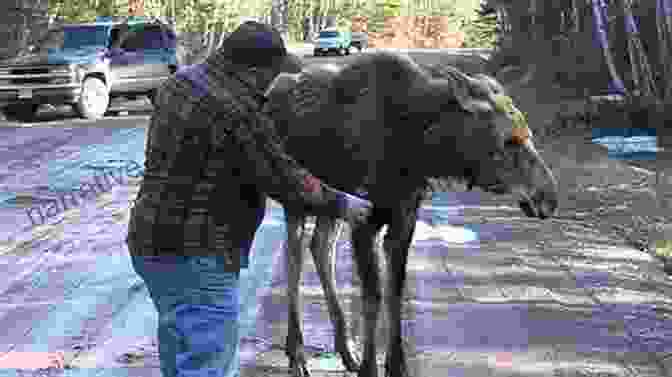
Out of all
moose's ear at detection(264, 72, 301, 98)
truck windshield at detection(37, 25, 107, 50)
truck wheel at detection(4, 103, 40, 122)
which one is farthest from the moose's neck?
truck windshield at detection(37, 25, 107, 50)

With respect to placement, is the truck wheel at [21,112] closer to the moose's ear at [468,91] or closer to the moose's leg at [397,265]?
the moose's leg at [397,265]

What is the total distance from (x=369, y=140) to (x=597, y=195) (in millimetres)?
8508

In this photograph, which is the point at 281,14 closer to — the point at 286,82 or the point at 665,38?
the point at 665,38

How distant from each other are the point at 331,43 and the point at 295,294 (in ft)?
198

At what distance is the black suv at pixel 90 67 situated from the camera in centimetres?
2403

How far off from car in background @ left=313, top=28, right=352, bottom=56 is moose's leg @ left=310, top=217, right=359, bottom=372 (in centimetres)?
5905

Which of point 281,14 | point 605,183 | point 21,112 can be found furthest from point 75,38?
point 281,14

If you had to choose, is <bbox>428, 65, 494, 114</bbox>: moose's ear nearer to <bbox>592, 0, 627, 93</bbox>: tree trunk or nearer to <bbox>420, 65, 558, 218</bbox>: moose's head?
<bbox>420, 65, 558, 218</bbox>: moose's head

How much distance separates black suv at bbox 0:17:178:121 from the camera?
78.8 feet

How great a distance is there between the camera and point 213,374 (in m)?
4.56

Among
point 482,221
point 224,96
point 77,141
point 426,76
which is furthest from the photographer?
point 77,141

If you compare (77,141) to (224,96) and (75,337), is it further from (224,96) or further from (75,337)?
(224,96)

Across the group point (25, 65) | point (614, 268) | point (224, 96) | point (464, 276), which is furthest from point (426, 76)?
point (25, 65)

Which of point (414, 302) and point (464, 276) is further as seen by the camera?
point (464, 276)
